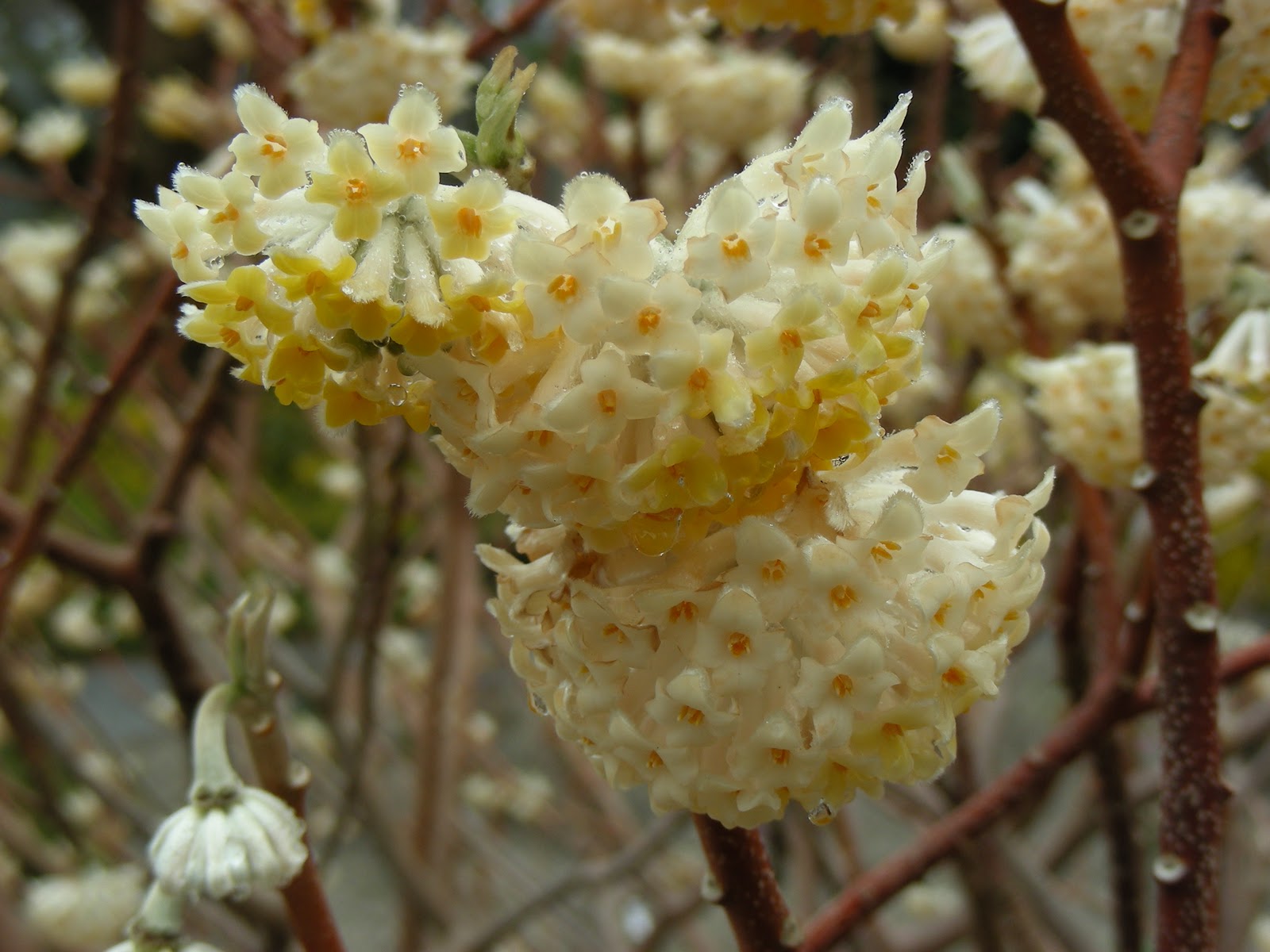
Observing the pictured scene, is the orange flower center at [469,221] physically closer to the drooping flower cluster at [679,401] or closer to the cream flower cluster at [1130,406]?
the drooping flower cluster at [679,401]

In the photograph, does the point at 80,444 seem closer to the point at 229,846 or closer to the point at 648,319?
the point at 229,846

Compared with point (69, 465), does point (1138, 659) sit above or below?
below

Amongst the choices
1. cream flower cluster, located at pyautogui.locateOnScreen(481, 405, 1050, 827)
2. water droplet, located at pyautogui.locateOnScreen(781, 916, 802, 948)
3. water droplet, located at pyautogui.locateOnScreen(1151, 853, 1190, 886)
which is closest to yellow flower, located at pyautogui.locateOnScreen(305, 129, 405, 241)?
cream flower cluster, located at pyautogui.locateOnScreen(481, 405, 1050, 827)

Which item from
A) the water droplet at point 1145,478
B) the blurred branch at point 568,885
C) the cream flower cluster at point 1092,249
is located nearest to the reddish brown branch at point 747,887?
the water droplet at point 1145,478

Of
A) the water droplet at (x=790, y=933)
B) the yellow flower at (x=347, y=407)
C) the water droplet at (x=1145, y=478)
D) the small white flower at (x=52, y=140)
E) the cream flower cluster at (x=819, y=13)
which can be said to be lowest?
the water droplet at (x=790, y=933)

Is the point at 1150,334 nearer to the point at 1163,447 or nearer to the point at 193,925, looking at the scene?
the point at 1163,447

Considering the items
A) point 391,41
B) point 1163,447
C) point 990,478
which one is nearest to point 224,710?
point 1163,447
